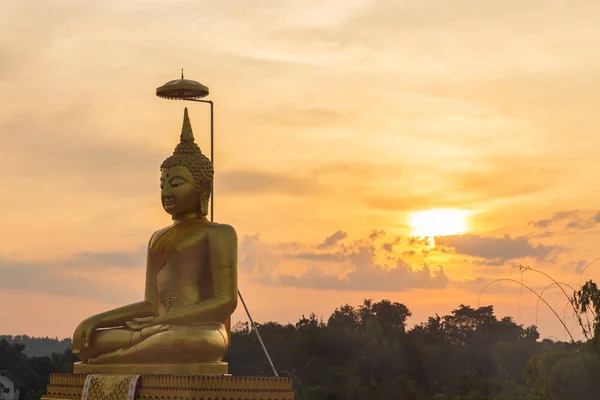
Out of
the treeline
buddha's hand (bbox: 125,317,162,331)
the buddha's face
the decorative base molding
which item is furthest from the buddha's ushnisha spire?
the treeline

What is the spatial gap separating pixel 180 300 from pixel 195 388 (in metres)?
1.65

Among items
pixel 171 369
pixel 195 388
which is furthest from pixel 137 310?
pixel 195 388

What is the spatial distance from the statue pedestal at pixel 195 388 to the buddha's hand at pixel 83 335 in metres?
0.58

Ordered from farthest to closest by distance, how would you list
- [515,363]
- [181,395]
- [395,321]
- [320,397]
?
[395,321], [515,363], [320,397], [181,395]

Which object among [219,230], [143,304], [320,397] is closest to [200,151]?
[219,230]

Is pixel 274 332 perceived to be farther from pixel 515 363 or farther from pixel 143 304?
pixel 143 304

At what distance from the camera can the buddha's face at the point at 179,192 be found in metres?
14.0

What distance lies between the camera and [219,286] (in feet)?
44.5

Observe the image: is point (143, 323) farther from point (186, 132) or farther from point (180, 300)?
point (186, 132)

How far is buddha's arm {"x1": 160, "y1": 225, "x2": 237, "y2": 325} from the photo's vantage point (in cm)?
1330

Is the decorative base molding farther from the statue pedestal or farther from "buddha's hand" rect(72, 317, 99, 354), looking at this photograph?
"buddha's hand" rect(72, 317, 99, 354)

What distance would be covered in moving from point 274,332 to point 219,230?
36.8 metres

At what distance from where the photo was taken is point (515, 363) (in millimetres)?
54969

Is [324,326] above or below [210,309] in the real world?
above
